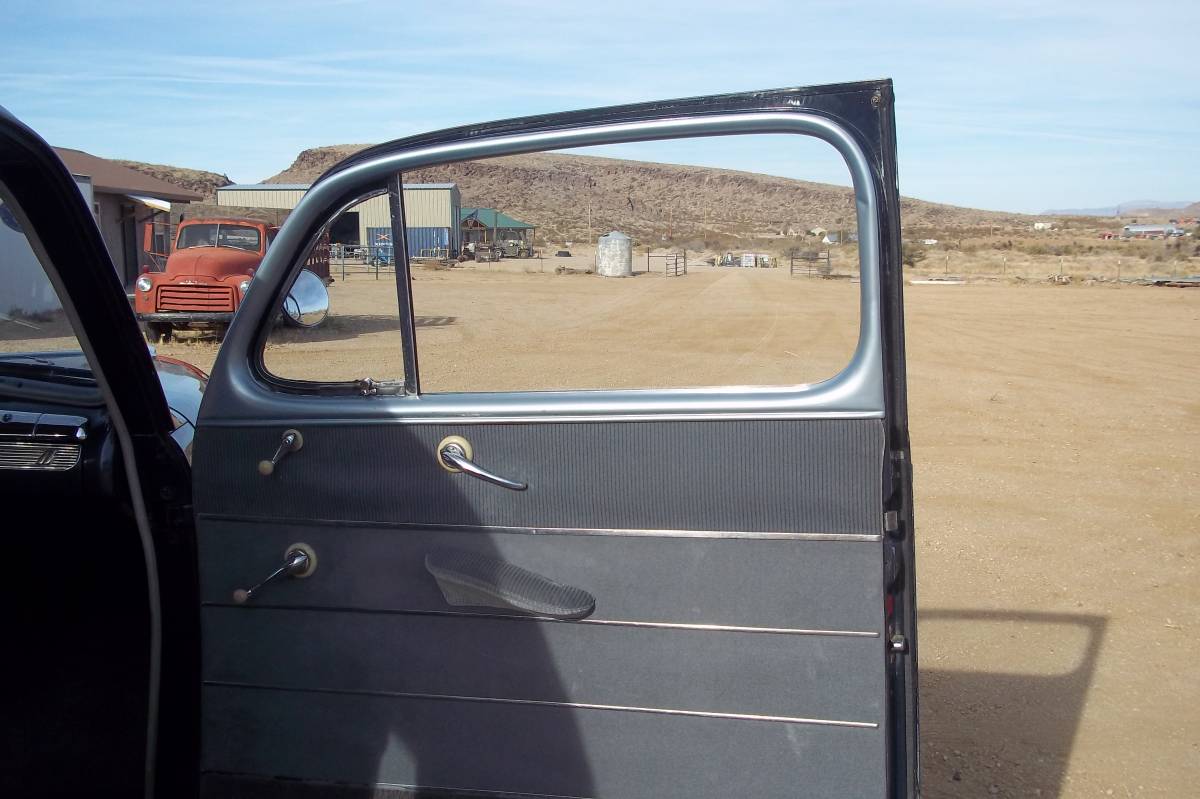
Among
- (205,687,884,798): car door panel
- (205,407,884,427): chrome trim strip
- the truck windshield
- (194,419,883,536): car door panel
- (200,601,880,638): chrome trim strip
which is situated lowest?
(205,687,884,798): car door panel

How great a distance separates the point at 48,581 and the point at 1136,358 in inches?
574

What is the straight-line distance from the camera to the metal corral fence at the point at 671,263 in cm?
250

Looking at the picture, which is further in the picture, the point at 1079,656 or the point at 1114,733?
the point at 1079,656

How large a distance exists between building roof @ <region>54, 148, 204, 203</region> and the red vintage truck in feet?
34.4

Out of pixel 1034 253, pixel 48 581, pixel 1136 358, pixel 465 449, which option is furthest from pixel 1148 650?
pixel 1034 253

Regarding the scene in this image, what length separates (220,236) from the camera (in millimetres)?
15336

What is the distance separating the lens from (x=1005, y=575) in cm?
538

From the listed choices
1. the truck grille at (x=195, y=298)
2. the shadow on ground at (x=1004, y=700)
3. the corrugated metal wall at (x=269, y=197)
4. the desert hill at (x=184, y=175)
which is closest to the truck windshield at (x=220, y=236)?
the truck grille at (x=195, y=298)

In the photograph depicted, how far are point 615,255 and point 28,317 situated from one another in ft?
4.79

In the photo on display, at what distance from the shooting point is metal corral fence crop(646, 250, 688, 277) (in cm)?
250

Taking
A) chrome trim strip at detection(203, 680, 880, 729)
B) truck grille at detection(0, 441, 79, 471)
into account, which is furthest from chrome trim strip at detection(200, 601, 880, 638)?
truck grille at detection(0, 441, 79, 471)

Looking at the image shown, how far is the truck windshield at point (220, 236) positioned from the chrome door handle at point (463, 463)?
14.3 metres

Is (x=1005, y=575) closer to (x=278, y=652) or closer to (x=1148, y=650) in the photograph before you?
(x=1148, y=650)

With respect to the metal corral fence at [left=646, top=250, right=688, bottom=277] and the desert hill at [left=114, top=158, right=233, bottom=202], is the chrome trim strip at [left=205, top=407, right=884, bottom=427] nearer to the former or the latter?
the metal corral fence at [left=646, top=250, right=688, bottom=277]
